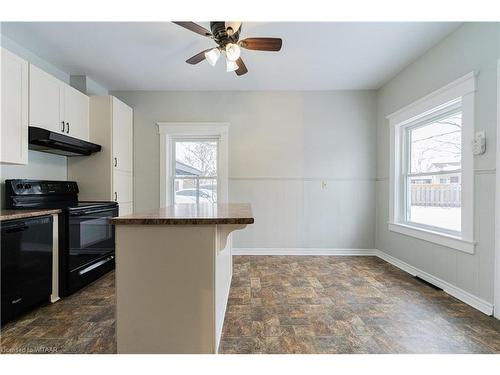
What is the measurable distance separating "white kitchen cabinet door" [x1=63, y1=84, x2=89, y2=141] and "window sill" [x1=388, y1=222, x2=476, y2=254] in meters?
Result: 4.27

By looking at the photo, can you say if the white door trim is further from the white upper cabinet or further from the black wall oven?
the white upper cabinet

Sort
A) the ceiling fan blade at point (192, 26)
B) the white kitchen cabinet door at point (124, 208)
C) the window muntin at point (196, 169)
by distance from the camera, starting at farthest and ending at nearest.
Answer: the window muntin at point (196, 169) → the white kitchen cabinet door at point (124, 208) → the ceiling fan blade at point (192, 26)

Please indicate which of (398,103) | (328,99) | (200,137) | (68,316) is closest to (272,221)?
(200,137)

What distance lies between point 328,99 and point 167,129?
101 inches

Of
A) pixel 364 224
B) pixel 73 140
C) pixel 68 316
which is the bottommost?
pixel 68 316

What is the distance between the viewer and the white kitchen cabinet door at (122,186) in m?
3.45

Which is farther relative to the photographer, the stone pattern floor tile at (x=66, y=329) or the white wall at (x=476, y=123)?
the white wall at (x=476, y=123)

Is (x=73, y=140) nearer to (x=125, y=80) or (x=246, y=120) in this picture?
(x=125, y=80)

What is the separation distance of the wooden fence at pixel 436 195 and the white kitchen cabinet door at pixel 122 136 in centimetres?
399

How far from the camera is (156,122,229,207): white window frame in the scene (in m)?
3.91

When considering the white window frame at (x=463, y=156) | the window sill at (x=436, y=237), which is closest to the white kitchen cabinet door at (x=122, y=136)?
the white window frame at (x=463, y=156)

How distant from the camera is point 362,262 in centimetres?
355

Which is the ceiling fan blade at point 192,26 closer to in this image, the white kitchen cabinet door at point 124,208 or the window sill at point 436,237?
the white kitchen cabinet door at point 124,208
